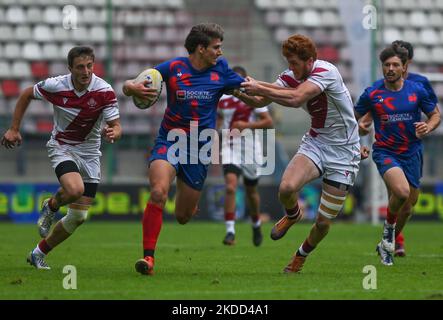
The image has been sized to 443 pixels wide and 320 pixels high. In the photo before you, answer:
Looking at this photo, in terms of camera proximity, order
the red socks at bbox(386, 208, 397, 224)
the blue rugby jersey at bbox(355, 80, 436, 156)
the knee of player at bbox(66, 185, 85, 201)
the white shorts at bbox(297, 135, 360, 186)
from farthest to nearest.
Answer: the blue rugby jersey at bbox(355, 80, 436, 156), the red socks at bbox(386, 208, 397, 224), the white shorts at bbox(297, 135, 360, 186), the knee of player at bbox(66, 185, 85, 201)

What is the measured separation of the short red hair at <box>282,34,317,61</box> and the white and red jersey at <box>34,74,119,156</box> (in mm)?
1892

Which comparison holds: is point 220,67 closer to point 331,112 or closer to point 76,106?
point 331,112

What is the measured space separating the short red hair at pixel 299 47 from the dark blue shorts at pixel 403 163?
2.32 m

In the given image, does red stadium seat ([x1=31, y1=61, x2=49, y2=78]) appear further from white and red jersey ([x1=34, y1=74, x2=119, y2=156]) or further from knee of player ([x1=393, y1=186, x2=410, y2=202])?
knee of player ([x1=393, y1=186, x2=410, y2=202])

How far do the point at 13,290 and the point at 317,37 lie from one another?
58.2 ft

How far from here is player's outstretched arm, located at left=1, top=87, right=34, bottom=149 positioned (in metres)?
9.58

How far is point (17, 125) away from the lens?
9.69 meters

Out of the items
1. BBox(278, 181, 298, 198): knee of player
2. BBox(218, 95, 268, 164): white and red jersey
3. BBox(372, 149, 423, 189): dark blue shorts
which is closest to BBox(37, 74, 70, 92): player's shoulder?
BBox(278, 181, 298, 198): knee of player

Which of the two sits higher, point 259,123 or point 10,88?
point 10,88

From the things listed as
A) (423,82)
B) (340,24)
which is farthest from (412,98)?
(340,24)

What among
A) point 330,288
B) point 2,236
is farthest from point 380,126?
point 2,236

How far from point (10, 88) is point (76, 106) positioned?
1343 centimetres

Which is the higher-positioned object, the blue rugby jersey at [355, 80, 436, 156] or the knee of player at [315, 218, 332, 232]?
the blue rugby jersey at [355, 80, 436, 156]
